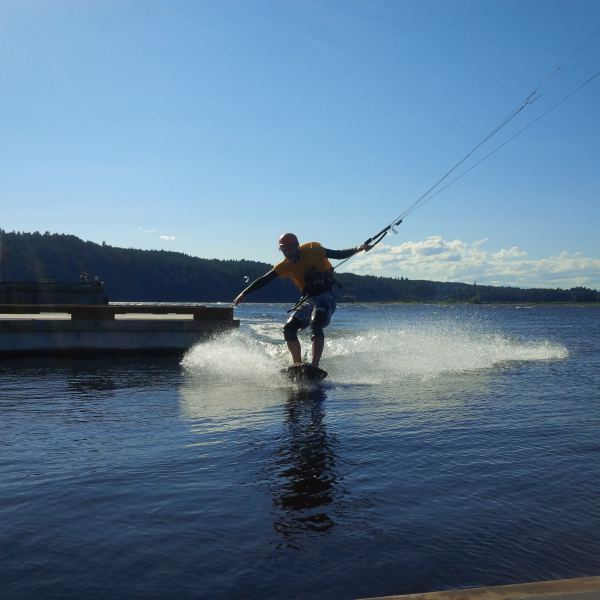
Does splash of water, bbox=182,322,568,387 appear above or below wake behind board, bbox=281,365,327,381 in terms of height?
below

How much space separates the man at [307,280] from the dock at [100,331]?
4651 millimetres

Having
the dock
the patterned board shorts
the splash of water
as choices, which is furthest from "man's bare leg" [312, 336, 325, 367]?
the dock

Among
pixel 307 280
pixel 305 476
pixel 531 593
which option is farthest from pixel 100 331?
pixel 531 593

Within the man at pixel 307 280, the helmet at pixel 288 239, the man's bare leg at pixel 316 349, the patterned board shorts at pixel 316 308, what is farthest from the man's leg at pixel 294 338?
the helmet at pixel 288 239

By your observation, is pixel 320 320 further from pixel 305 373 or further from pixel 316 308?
pixel 305 373

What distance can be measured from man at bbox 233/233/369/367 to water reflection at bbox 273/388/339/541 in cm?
367

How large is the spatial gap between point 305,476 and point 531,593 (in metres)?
2.54

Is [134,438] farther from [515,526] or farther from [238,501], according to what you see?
[515,526]

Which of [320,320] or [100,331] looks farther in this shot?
[100,331]

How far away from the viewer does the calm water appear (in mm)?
3316

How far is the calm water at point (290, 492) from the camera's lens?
3316 millimetres

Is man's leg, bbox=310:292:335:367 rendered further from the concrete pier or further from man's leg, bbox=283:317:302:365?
the concrete pier

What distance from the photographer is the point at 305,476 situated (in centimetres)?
Answer: 509

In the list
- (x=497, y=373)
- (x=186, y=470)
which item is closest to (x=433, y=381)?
(x=497, y=373)
